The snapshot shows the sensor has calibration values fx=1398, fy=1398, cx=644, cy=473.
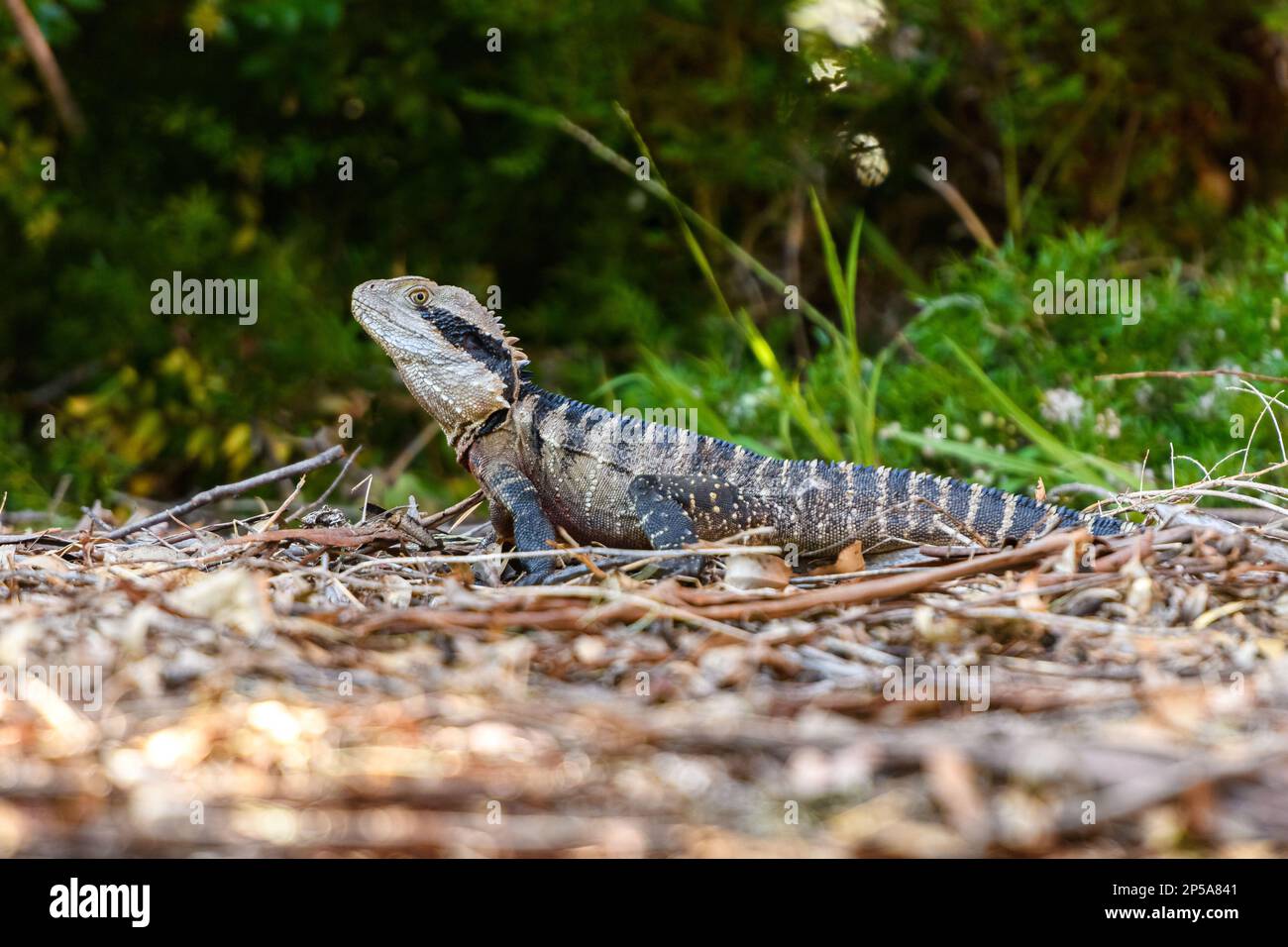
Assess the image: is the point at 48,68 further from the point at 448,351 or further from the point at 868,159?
the point at 868,159

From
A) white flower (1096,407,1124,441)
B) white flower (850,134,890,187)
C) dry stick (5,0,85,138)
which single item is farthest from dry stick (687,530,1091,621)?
white flower (850,134,890,187)

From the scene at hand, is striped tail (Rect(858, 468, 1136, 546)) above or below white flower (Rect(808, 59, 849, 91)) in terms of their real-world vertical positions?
below

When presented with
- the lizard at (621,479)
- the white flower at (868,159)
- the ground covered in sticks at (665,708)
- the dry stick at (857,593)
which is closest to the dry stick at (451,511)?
the lizard at (621,479)

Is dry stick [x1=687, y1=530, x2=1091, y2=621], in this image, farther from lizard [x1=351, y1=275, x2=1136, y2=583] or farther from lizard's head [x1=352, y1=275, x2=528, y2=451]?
lizard's head [x1=352, y1=275, x2=528, y2=451]

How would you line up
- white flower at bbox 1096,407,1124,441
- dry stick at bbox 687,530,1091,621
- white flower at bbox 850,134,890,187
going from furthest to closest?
white flower at bbox 850,134,890,187 → white flower at bbox 1096,407,1124,441 → dry stick at bbox 687,530,1091,621

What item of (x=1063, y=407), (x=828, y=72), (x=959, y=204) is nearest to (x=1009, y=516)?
(x=1063, y=407)

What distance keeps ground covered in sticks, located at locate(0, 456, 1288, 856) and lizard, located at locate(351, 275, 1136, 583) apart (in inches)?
19.1

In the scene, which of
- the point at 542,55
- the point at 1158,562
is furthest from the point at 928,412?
the point at 542,55

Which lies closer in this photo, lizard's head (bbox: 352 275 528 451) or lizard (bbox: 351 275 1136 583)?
lizard (bbox: 351 275 1136 583)

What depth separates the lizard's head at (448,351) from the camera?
4.39m

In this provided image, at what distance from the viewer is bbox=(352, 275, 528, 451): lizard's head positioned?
14.4 ft

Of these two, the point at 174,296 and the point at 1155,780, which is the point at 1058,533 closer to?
the point at 1155,780

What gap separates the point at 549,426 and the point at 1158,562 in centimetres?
191

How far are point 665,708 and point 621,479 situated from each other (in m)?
1.71
